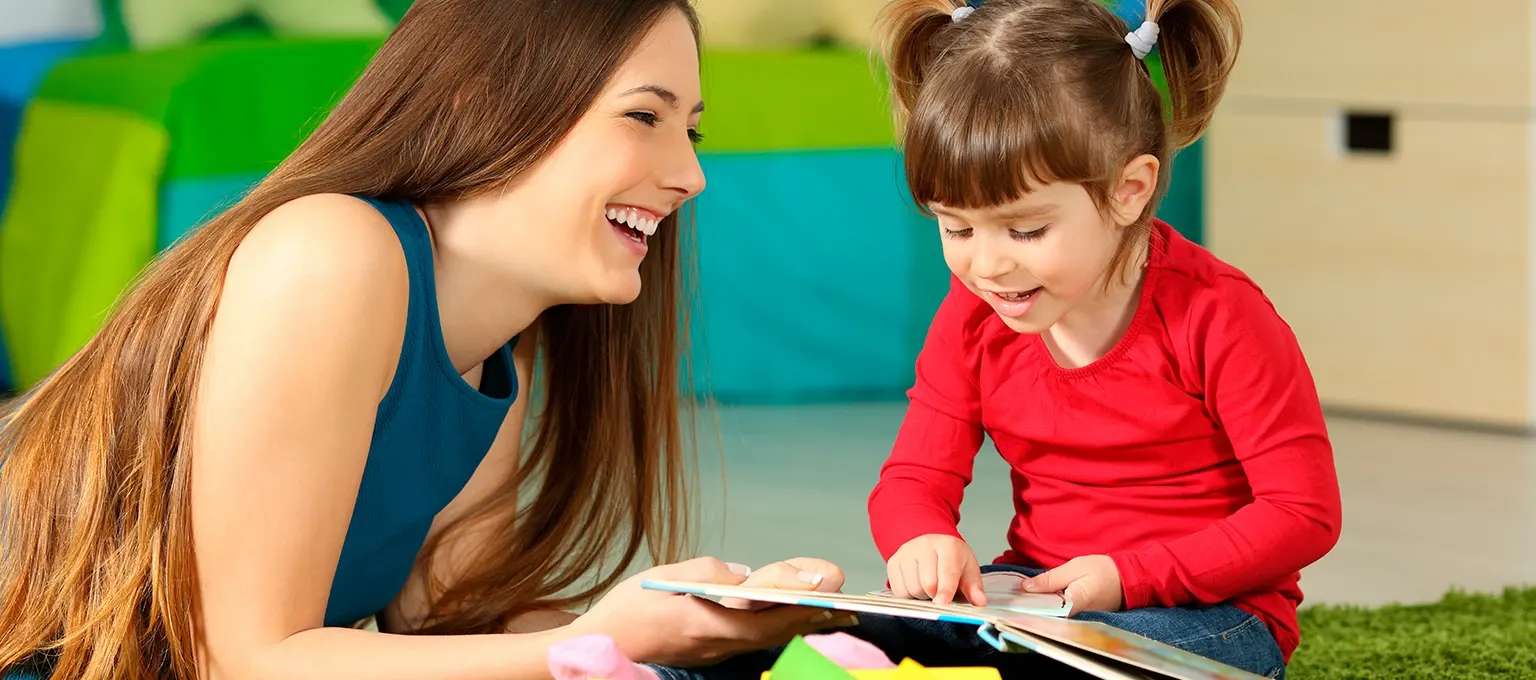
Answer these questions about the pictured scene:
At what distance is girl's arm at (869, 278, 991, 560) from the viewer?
1139mm

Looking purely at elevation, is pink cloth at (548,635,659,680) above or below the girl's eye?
below

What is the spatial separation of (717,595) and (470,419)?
0.27 meters

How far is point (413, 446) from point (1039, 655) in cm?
41

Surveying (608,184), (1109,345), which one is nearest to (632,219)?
(608,184)

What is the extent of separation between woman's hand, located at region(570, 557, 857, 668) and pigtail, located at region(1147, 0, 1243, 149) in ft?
1.17

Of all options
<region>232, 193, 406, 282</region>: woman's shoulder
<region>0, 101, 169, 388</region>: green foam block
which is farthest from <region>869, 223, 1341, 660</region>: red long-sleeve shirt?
<region>0, 101, 169, 388</region>: green foam block

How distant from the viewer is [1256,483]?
1010mm

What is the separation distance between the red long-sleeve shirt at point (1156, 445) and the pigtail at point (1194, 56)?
0.26 ft

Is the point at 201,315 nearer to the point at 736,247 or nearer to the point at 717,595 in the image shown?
the point at 717,595

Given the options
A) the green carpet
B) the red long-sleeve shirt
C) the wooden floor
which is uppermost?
the red long-sleeve shirt

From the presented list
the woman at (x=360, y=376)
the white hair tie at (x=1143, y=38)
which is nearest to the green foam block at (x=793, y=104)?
the woman at (x=360, y=376)

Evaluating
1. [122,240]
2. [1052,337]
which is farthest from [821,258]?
[1052,337]

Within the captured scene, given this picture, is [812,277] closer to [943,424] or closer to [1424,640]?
[1424,640]

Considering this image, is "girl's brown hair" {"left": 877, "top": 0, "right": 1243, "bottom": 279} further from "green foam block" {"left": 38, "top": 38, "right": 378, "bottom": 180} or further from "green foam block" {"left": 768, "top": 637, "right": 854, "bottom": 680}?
"green foam block" {"left": 38, "top": 38, "right": 378, "bottom": 180}
